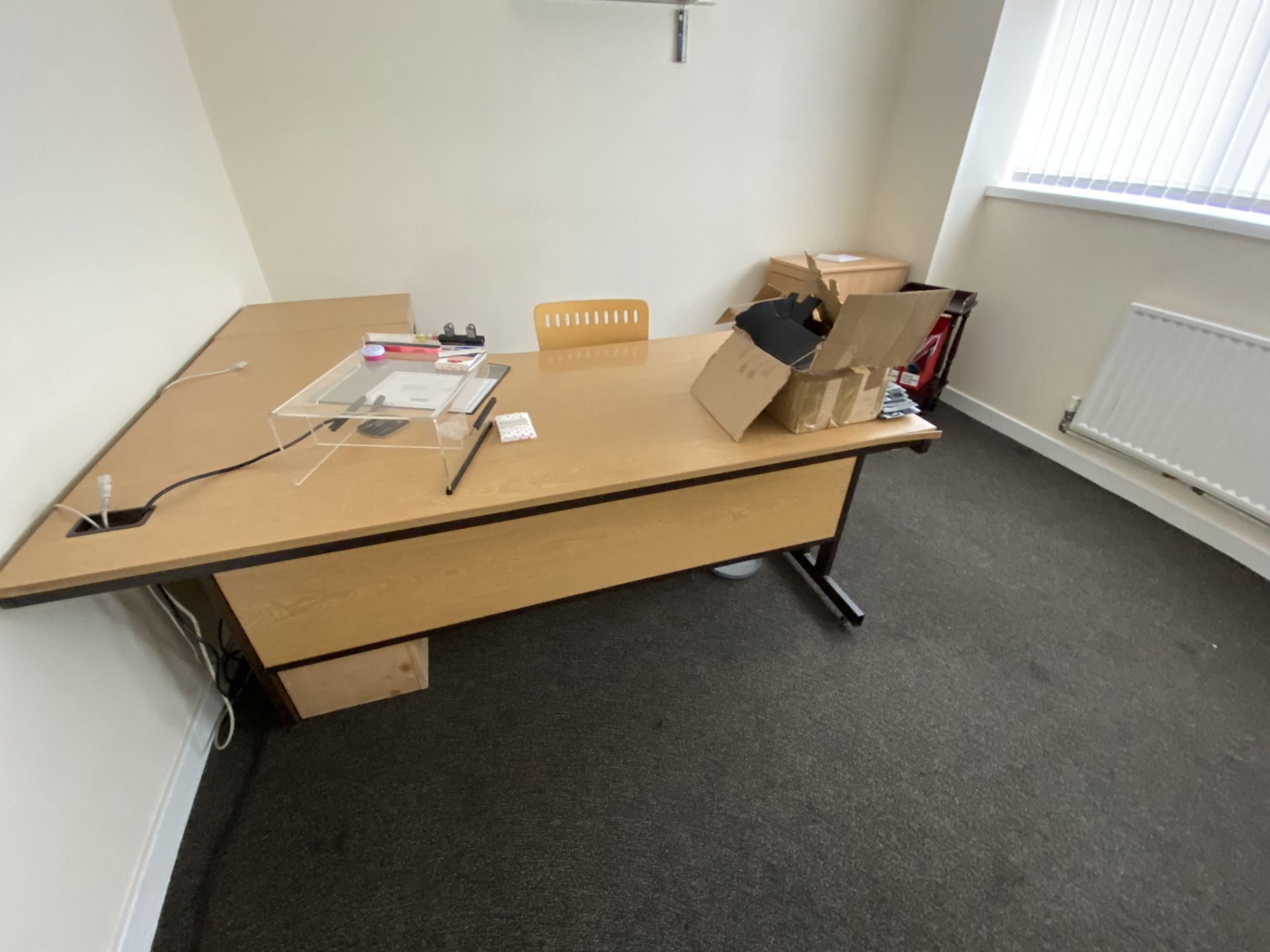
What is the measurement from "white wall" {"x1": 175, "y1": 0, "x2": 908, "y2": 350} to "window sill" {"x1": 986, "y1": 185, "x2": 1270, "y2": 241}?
837 mm

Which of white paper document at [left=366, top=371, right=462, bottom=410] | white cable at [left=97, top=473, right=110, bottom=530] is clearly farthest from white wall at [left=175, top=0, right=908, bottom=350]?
white cable at [left=97, top=473, right=110, bottom=530]

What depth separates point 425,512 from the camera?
106 cm

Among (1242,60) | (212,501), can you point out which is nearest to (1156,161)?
(1242,60)

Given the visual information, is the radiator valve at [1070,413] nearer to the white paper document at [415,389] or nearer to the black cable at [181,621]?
the white paper document at [415,389]

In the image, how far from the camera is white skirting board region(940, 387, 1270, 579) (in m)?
2.08

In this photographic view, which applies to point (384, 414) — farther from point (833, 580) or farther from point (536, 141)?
point (536, 141)

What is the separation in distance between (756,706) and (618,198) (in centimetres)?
246

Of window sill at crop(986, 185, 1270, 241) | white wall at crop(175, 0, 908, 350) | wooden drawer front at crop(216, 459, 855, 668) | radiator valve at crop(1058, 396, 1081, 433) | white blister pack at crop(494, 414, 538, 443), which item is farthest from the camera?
radiator valve at crop(1058, 396, 1081, 433)

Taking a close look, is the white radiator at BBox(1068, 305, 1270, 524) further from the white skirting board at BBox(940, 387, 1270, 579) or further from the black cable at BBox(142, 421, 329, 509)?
the black cable at BBox(142, 421, 329, 509)

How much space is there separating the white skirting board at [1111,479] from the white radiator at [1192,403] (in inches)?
4.8

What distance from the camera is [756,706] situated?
157 cm

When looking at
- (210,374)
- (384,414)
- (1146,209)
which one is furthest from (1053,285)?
(210,374)

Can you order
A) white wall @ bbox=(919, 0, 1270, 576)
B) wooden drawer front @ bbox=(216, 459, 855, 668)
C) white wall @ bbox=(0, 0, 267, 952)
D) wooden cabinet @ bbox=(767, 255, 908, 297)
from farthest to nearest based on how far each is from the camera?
wooden cabinet @ bbox=(767, 255, 908, 297) < white wall @ bbox=(919, 0, 1270, 576) < wooden drawer front @ bbox=(216, 459, 855, 668) < white wall @ bbox=(0, 0, 267, 952)

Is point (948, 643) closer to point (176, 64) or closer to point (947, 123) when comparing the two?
point (947, 123)
